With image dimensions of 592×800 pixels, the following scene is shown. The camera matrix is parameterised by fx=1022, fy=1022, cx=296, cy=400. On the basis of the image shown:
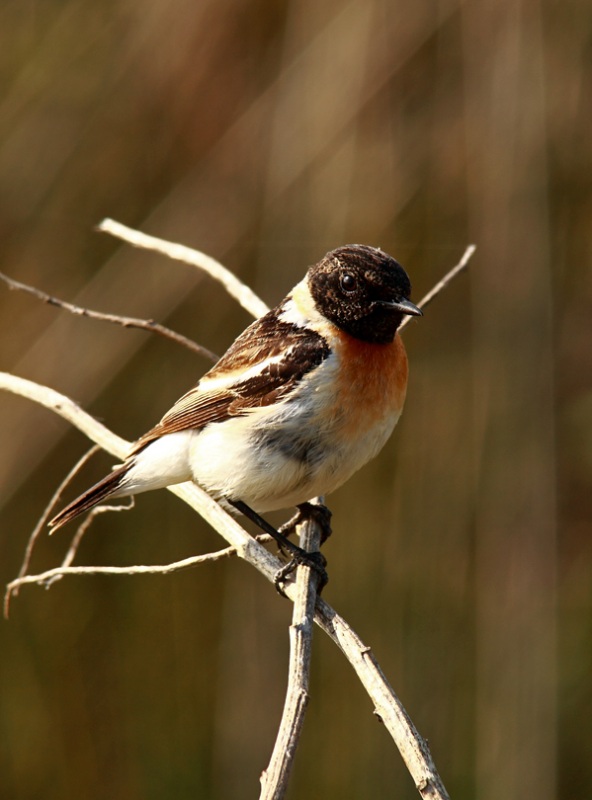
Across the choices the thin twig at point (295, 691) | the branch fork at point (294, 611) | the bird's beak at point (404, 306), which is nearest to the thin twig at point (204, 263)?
the branch fork at point (294, 611)

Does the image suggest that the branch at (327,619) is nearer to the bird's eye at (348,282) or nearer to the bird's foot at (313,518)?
the bird's foot at (313,518)

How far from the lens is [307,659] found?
2.43 meters

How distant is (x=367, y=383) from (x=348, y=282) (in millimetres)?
423

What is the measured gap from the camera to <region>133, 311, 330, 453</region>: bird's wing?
3537mm

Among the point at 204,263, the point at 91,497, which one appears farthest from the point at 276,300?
the point at 91,497

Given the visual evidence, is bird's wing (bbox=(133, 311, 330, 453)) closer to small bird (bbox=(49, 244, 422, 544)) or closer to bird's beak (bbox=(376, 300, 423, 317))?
small bird (bbox=(49, 244, 422, 544))

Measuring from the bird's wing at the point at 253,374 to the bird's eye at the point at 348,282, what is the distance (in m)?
0.20

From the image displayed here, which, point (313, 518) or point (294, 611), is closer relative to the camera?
point (294, 611)

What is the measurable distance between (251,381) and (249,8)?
255cm

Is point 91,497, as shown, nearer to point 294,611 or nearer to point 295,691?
point 294,611

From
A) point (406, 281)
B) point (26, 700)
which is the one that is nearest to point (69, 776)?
point (26, 700)

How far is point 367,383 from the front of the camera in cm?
346

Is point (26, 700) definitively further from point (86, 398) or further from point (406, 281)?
point (406, 281)

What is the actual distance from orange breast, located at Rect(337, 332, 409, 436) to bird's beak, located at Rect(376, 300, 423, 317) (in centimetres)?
16
